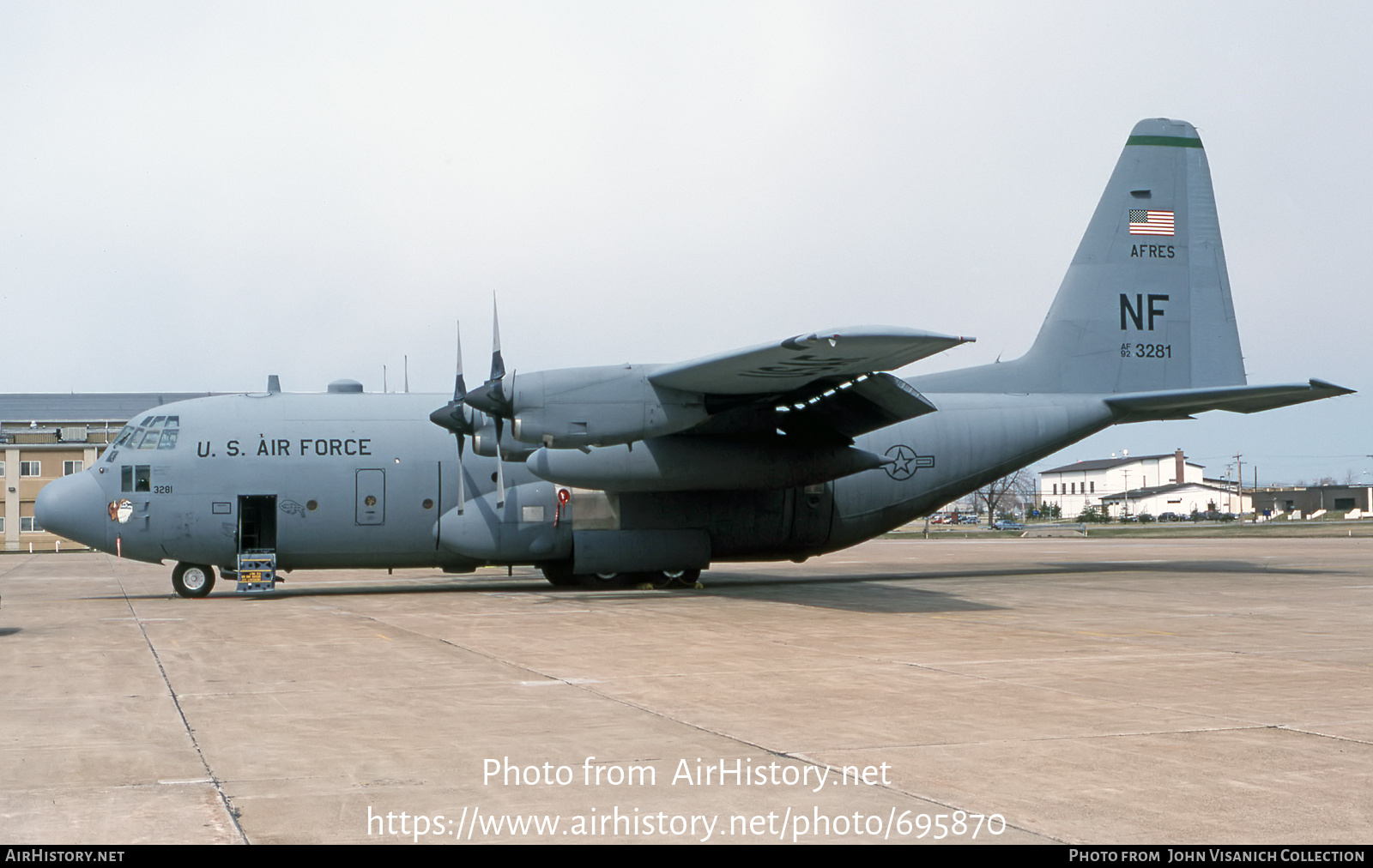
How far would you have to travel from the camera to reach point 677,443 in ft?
66.9

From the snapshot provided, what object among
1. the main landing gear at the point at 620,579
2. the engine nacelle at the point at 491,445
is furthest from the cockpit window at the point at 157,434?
the main landing gear at the point at 620,579

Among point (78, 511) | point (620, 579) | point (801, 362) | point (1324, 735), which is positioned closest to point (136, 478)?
point (78, 511)

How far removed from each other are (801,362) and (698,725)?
30.6ft

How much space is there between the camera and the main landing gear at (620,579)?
2275 cm

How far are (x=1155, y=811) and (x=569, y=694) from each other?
17.2ft

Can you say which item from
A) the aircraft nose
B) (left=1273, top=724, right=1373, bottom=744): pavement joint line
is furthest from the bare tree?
(left=1273, top=724, right=1373, bottom=744): pavement joint line

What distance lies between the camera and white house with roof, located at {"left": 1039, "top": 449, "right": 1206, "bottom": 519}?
153750 mm

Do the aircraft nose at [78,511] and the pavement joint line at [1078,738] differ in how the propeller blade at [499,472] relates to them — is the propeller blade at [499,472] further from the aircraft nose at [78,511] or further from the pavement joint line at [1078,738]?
the pavement joint line at [1078,738]

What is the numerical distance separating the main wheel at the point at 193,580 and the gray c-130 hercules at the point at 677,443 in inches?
2.0

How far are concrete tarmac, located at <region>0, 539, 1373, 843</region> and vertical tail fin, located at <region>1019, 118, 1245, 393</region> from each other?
7825mm

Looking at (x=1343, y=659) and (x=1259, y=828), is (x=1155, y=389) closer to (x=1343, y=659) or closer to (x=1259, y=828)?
(x=1343, y=659)

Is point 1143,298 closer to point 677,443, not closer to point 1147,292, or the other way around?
point 1147,292

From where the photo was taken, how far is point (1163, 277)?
25047mm

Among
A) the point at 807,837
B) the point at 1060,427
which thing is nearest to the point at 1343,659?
the point at 807,837
